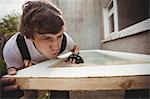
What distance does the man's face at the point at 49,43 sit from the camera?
448mm

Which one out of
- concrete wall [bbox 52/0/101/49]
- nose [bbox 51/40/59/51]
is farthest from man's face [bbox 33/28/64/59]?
concrete wall [bbox 52/0/101/49]

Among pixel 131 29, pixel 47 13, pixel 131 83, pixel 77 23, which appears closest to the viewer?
pixel 131 83

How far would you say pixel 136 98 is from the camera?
0.33 metres

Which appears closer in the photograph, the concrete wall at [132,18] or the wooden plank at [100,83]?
the wooden plank at [100,83]

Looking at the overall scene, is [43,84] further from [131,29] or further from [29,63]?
[131,29]

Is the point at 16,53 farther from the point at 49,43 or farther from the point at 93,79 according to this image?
the point at 93,79

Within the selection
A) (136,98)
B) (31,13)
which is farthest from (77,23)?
(136,98)

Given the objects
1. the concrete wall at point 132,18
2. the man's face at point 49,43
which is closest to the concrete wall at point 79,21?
the concrete wall at point 132,18

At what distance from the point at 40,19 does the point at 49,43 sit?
0.07 meters

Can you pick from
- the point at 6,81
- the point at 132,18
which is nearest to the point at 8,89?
the point at 6,81

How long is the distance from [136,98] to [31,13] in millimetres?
248

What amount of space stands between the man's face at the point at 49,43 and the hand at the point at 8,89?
13cm

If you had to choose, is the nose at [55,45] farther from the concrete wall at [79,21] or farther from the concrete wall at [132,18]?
the concrete wall at [79,21]

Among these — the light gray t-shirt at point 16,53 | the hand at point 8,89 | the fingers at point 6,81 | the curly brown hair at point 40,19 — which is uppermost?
the curly brown hair at point 40,19
